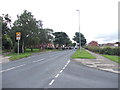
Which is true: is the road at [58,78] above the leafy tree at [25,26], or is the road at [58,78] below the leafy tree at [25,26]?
below

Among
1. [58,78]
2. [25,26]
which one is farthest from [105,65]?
[25,26]

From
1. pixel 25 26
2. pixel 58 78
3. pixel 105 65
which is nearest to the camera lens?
pixel 58 78

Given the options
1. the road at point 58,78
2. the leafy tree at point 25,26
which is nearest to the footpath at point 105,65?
the road at point 58,78

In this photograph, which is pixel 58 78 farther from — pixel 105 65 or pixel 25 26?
pixel 25 26

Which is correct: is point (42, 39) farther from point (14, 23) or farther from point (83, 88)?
point (83, 88)

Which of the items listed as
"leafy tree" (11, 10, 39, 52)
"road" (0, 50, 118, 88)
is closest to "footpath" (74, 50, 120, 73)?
"road" (0, 50, 118, 88)

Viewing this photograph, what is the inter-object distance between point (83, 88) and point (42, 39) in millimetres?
58289

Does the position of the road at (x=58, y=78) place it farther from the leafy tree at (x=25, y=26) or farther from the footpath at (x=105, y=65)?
the leafy tree at (x=25, y=26)

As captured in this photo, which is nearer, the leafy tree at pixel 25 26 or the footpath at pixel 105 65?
the footpath at pixel 105 65

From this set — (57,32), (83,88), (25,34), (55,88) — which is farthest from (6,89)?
(57,32)

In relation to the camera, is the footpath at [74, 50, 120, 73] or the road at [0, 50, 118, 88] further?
the footpath at [74, 50, 120, 73]

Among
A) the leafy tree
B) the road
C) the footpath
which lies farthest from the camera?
the leafy tree

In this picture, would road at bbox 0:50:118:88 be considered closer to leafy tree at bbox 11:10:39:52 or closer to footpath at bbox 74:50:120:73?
footpath at bbox 74:50:120:73

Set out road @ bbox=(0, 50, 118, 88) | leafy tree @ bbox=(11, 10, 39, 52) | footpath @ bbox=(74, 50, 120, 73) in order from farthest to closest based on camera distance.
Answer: leafy tree @ bbox=(11, 10, 39, 52) < footpath @ bbox=(74, 50, 120, 73) < road @ bbox=(0, 50, 118, 88)
